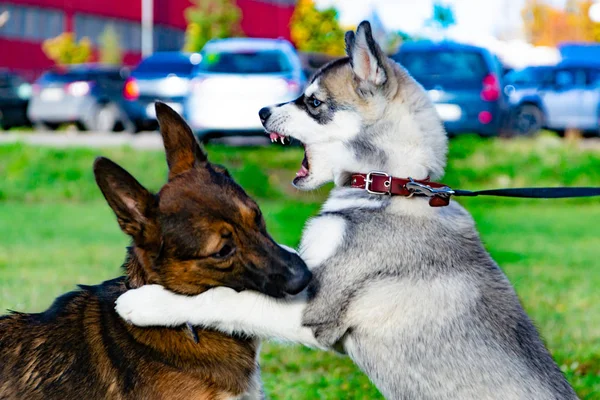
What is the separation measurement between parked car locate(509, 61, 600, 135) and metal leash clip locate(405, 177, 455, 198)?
2121cm

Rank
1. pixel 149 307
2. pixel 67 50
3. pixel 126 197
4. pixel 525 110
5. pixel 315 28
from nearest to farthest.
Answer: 1. pixel 126 197
2. pixel 149 307
3. pixel 525 110
4. pixel 315 28
5. pixel 67 50

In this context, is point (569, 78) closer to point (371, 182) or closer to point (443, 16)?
point (443, 16)

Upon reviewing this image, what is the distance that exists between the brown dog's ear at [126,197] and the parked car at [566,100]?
22.2 m

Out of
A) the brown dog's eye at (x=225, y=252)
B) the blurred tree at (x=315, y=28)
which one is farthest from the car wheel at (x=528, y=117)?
the brown dog's eye at (x=225, y=252)

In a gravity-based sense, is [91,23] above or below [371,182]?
below

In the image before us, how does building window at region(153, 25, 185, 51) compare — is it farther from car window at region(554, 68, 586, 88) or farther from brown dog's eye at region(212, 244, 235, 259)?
brown dog's eye at region(212, 244, 235, 259)

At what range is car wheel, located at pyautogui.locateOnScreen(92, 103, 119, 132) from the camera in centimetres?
2516

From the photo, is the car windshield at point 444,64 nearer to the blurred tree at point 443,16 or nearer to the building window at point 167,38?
the blurred tree at point 443,16

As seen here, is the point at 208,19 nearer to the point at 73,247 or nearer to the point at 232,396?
the point at 73,247

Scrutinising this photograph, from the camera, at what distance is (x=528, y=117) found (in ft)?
83.1

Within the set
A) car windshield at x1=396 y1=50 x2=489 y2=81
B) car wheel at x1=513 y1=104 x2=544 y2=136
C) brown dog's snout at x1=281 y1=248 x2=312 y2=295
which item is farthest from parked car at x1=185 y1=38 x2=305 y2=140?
brown dog's snout at x1=281 y1=248 x2=312 y2=295

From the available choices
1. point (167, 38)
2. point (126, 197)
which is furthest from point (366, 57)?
point (167, 38)

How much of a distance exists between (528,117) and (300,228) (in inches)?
580

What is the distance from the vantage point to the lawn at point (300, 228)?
262 inches
